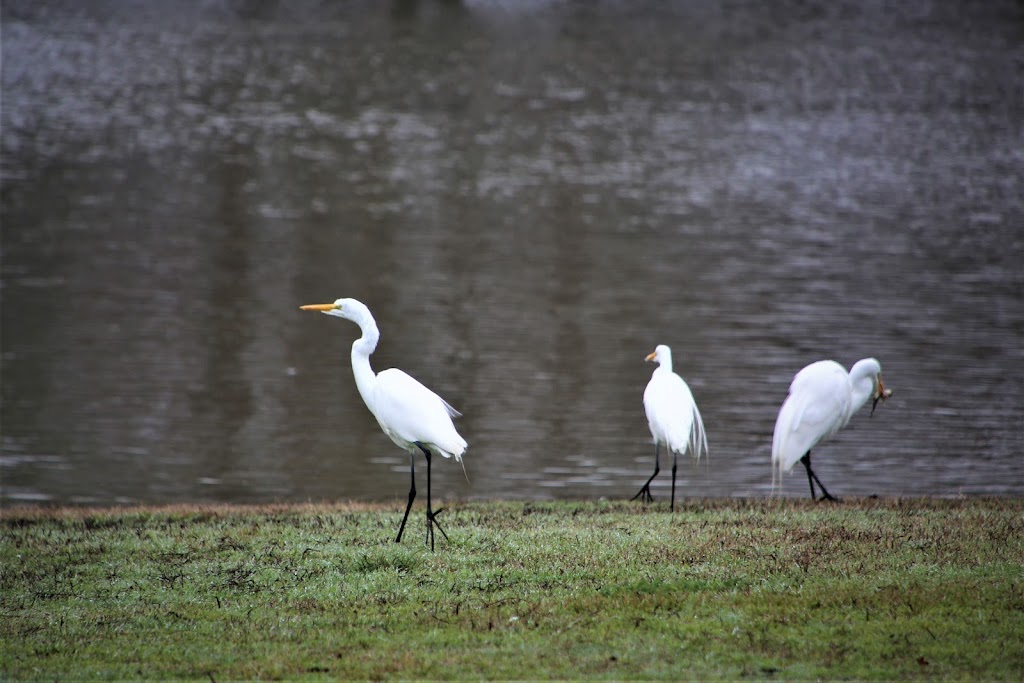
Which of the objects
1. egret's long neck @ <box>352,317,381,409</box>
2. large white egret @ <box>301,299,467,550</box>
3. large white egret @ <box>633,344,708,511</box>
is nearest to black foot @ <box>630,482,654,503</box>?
large white egret @ <box>633,344,708,511</box>

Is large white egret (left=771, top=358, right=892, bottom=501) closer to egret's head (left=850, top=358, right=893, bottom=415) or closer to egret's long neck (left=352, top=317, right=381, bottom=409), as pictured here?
egret's head (left=850, top=358, right=893, bottom=415)

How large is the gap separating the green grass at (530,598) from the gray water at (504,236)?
151 inches

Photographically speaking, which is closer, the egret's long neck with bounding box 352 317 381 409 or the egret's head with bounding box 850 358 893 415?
the egret's long neck with bounding box 352 317 381 409

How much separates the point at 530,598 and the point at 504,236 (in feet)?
68.1

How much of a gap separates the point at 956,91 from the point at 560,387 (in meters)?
27.7

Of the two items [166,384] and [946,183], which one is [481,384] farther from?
[946,183]

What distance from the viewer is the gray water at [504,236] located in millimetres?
14828

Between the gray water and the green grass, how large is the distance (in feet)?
12.6

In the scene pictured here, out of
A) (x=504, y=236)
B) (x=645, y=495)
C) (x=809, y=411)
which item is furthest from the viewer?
(x=504, y=236)

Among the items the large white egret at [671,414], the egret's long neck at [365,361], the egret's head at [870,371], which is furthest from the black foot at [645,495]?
the egret's long neck at [365,361]

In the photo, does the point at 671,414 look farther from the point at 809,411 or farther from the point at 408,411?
the point at 408,411

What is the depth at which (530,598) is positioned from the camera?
6.86 meters

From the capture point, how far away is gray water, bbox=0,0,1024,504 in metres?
14.8

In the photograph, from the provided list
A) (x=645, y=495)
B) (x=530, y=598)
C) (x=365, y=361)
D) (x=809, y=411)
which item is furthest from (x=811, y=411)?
(x=530, y=598)
